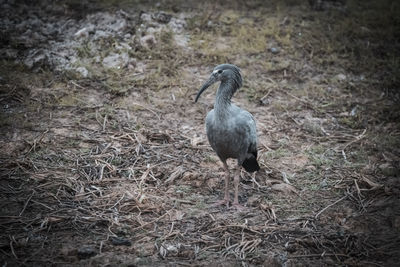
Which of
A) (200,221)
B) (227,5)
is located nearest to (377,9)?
(227,5)

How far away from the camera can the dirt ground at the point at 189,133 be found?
3.71 metres

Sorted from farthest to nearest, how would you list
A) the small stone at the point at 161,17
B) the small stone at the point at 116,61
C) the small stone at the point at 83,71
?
the small stone at the point at 161,17, the small stone at the point at 116,61, the small stone at the point at 83,71

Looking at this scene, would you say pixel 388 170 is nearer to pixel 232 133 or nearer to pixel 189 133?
pixel 232 133

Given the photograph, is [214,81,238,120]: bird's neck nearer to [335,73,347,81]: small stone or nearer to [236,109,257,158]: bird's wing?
[236,109,257,158]: bird's wing

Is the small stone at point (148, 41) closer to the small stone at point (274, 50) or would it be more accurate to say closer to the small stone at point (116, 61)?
the small stone at point (116, 61)

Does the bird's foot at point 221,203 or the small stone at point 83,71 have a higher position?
the small stone at point 83,71

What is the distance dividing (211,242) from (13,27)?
5524mm

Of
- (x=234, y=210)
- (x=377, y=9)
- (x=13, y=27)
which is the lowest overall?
(x=234, y=210)

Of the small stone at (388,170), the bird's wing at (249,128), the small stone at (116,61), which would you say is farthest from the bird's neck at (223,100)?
the small stone at (116,61)

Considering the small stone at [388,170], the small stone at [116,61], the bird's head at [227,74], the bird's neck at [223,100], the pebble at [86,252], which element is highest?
the bird's head at [227,74]

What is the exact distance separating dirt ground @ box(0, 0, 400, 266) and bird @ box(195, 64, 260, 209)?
1.48 feet

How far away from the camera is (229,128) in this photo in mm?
4387

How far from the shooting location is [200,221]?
409cm

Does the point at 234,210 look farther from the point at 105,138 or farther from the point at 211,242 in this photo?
the point at 105,138
